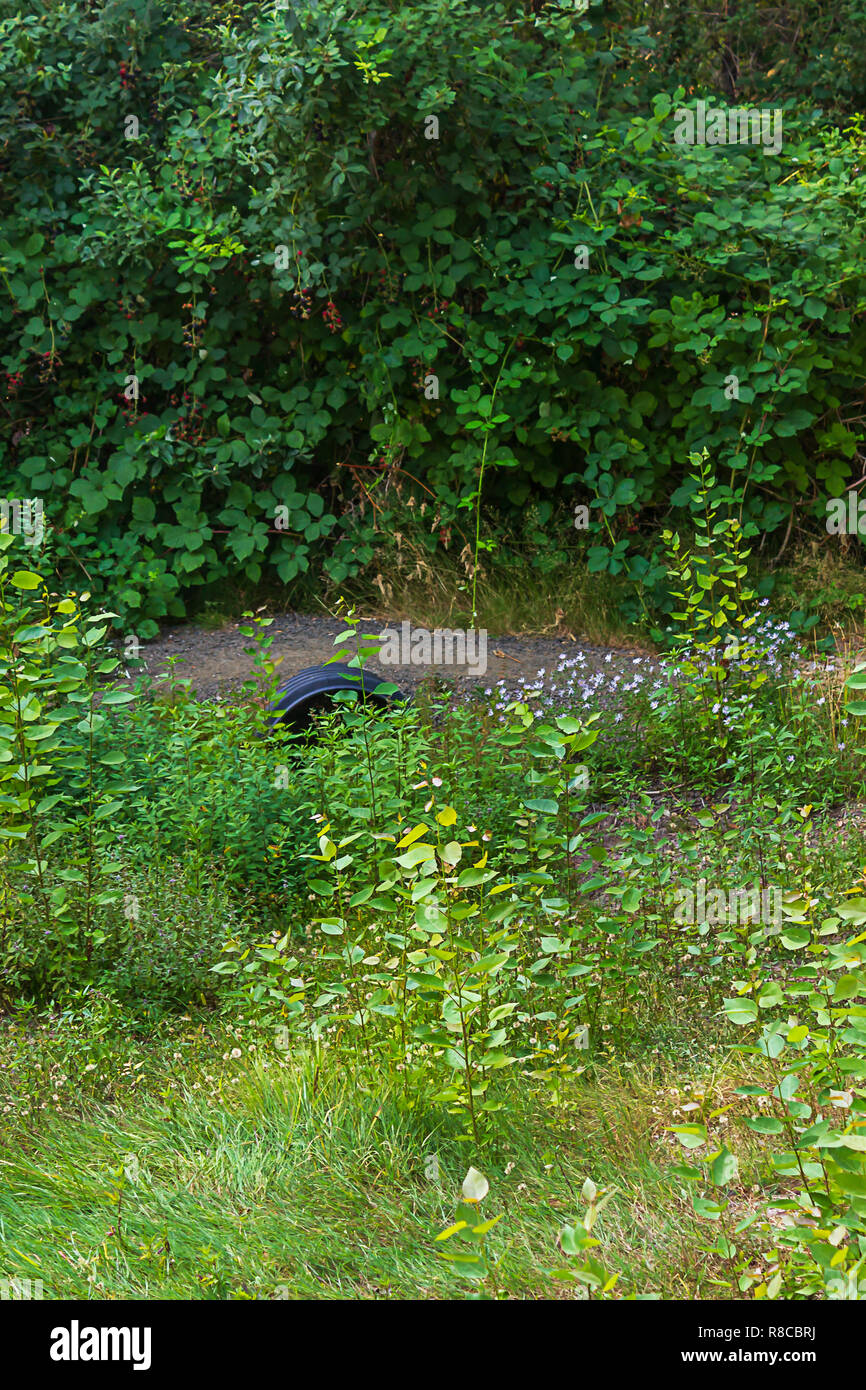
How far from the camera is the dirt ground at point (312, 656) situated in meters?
6.27

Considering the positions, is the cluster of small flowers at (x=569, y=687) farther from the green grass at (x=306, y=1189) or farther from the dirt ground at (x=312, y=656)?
the green grass at (x=306, y=1189)

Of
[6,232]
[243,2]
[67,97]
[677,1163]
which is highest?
[243,2]

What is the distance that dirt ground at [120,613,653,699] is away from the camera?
6270 millimetres

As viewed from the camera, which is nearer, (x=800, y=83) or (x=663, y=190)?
(x=663, y=190)

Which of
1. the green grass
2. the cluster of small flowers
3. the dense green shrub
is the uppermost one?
the dense green shrub

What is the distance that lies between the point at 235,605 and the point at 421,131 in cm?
295

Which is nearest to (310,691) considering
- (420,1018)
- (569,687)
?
(569,687)

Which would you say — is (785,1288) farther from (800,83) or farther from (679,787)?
(800,83)

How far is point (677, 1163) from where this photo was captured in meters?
2.64

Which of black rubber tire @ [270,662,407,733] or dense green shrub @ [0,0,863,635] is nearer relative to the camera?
black rubber tire @ [270,662,407,733]

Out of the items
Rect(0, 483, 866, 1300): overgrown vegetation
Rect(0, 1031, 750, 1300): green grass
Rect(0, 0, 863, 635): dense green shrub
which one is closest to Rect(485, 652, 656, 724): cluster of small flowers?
Rect(0, 483, 866, 1300): overgrown vegetation

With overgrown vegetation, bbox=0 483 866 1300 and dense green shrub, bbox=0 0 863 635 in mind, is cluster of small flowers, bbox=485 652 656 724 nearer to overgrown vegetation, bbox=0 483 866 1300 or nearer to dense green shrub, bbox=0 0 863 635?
overgrown vegetation, bbox=0 483 866 1300

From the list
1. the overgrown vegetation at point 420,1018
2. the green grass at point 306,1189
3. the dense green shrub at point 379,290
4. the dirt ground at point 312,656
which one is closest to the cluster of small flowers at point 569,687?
the dirt ground at point 312,656

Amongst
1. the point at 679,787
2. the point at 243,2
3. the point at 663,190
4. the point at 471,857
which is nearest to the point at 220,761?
the point at 471,857
